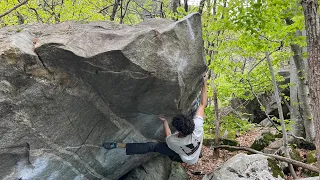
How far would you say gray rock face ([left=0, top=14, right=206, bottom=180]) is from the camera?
5.39 meters

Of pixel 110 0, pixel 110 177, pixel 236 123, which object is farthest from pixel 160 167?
pixel 110 0

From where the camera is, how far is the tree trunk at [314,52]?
509 centimetres

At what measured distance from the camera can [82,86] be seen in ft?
19.8

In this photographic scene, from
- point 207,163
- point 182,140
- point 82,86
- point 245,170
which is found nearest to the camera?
point 82,86

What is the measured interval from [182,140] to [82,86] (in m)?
2.93

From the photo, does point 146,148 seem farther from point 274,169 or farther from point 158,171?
point 274,169

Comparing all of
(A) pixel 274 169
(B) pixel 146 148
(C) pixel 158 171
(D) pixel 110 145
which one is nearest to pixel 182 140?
(B) pixel 146 148

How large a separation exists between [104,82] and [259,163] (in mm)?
5497

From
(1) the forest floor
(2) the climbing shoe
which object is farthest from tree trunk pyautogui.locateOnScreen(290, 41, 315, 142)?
(2) the climbing shoe

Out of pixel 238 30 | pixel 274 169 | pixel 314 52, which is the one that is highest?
pixel 238 30

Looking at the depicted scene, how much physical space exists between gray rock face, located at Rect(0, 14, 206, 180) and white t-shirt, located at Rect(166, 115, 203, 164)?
2.28 ft

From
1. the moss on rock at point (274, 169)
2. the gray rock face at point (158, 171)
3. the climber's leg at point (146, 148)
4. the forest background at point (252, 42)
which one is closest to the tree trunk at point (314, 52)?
the forest background at point (252, 42)

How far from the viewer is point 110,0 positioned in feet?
54.7

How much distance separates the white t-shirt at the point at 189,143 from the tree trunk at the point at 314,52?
2745 millimetres
